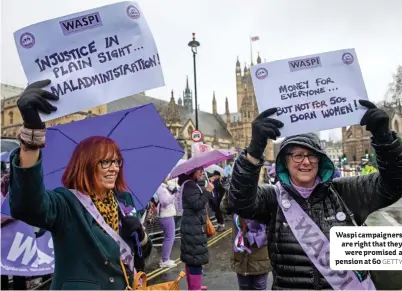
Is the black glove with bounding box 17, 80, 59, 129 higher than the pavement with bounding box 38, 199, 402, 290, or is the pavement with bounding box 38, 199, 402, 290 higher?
the black glove with bounding box 17, 80, 59, 129

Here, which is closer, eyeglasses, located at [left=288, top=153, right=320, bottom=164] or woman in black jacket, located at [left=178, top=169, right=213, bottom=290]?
eyeglasses, located at [left=288, top=153, right=320, bottom=164]

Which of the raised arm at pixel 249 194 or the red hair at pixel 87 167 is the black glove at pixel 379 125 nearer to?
the raised arm at pixel 249 194

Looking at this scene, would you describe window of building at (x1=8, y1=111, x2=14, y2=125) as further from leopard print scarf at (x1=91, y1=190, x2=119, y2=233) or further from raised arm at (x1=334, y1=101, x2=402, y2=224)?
raised arm at (x1=334, y1=101, x2=402, y2=224)

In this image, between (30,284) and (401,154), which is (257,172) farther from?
(30,284)

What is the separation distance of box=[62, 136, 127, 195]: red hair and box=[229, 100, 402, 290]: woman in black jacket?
31.4 inches

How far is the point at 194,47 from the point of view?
768 inches

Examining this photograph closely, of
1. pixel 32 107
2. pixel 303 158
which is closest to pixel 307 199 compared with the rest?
pixel 303 158

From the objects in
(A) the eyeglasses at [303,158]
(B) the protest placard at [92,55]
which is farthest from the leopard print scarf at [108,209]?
(A) the eyeglasses at [303,158]

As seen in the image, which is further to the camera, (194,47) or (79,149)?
(194,47)

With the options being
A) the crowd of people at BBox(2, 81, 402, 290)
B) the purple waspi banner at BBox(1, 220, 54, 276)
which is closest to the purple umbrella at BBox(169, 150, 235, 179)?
the purple waspi banner at BBox(1, 220, 54, 276)

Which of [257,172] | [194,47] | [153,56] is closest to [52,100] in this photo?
[153,56]

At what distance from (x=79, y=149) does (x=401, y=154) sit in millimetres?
Result: 1870

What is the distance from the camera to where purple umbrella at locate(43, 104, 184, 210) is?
299 cm

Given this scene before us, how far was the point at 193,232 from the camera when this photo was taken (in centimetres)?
514
